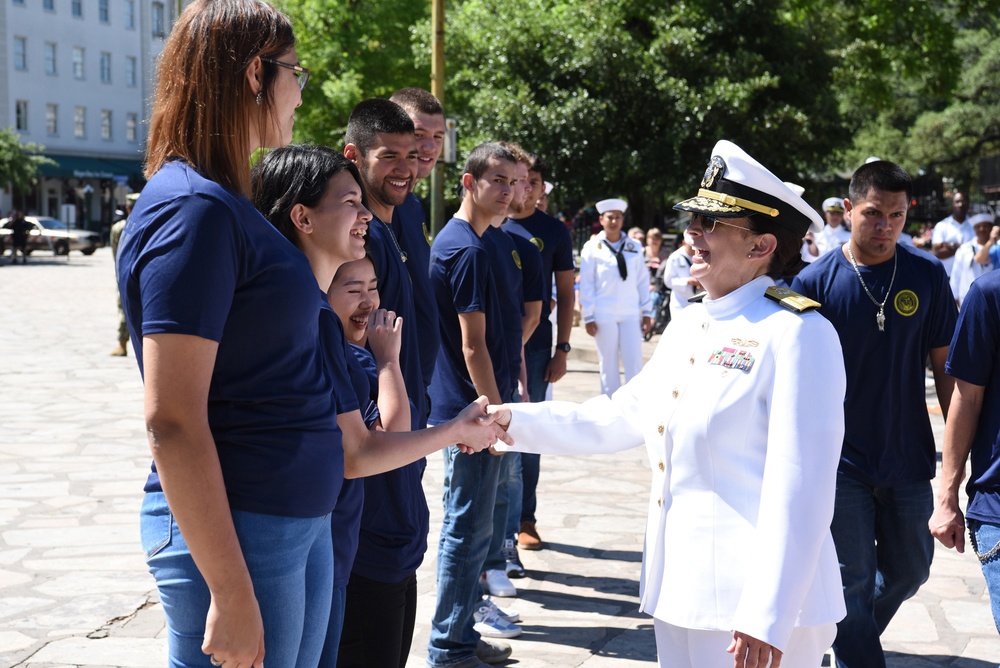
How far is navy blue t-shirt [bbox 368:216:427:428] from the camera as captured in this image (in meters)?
3.58

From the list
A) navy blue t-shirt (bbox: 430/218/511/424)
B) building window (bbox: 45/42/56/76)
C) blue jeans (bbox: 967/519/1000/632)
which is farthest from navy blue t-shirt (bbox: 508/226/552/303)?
building window (bbox: 45/42/56/76)

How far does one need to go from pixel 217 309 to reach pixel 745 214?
1.59 metres

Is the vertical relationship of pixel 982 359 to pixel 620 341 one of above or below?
above

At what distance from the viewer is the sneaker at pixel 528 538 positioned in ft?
21.7

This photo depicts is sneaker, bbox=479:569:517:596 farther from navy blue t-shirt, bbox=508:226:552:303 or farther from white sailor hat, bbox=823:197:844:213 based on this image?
white sailor hat, bbox=823:197:844:213

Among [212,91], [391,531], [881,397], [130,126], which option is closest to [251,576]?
[212,91]

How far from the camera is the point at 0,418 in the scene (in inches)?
400

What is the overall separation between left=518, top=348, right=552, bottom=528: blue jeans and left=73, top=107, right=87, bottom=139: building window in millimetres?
60519

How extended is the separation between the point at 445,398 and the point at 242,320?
303cm

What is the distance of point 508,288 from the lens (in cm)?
528

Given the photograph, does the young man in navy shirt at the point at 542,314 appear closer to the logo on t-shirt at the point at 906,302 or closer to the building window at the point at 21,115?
the logo on t-shirt at the point at 906,302

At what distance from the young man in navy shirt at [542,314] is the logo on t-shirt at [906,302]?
2.71 m

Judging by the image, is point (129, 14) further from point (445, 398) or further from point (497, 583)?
point (445, 398)

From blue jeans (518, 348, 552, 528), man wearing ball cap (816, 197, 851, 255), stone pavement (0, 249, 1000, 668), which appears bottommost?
stone pavement (0, 249, 1000, 668)
